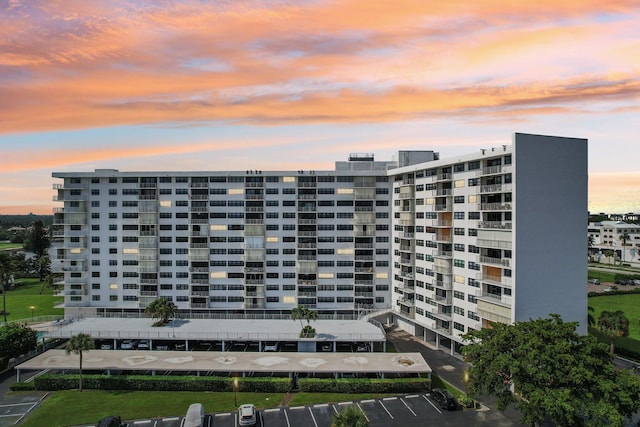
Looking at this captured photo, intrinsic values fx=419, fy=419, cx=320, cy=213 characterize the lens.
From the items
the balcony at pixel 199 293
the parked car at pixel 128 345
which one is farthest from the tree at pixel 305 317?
the parked car at pixel 128 345

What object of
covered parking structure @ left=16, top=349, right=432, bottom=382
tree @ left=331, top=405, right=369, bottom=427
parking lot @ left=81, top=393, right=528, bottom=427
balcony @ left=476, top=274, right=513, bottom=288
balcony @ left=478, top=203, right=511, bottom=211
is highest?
balcony @ left=478, top=203, right=511, bottom=211

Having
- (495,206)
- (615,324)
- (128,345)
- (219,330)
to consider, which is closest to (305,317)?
(219,330)

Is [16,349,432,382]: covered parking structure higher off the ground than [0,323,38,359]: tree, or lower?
lower

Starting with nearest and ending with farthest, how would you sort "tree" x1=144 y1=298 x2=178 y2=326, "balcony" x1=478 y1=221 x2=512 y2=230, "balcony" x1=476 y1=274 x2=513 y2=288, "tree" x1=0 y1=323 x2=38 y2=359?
1. "balcony" x1=476 y1=274 x2=513 y2=288
2. "balcony" x1=478 y1=221 x2=512 y2=230
3. "tree" x1=0 y1=323 x2=38 y2=359
4. "tree" x1=144 y1=298 x2=178 y2=326

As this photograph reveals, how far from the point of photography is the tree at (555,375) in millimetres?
39281

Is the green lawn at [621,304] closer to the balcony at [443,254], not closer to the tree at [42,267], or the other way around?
the balcony at [443,254]

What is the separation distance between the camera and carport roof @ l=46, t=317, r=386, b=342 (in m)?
72.0

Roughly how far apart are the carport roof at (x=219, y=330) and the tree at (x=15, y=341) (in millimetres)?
4981

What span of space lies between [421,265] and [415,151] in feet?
83.4

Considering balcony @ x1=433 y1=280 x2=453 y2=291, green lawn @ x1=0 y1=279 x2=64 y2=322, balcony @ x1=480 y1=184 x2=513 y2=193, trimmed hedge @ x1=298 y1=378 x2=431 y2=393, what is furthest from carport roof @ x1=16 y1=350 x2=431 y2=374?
green lawn @ x1=0 y1=279 x2=64 y2=322

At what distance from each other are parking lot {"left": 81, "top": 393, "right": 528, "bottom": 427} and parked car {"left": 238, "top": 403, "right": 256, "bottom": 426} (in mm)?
1375

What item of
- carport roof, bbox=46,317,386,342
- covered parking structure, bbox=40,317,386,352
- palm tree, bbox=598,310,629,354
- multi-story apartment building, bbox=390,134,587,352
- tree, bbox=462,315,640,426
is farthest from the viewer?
carport roof, bbox=46,317,386,342

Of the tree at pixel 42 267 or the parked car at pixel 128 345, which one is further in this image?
the tree at pixel 42 267

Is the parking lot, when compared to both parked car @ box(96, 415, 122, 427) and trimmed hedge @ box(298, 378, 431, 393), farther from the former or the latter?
trimmed hedge @ box(298, 378, 431, 393)
